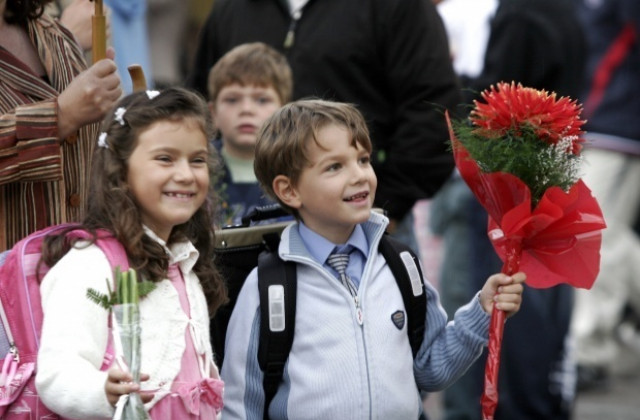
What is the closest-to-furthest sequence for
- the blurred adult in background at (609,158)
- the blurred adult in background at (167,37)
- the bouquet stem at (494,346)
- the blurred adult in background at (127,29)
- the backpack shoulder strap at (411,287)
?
1. the bouquet stem at (494,346)
2. the backpack shoulder strap at (411,287)
3. the blurred adult in background at (127,29)
4. the blurred adult in background at (609,158)
5. the blurred adult in background at (167,37)

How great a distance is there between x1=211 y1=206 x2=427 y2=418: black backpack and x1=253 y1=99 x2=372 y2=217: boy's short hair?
0.84 ft

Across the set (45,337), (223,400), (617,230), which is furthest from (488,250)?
(45,337)

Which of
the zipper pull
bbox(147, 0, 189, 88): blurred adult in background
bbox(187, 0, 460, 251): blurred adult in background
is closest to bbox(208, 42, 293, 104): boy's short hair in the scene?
bbox(187, 0, 460, 251): blurred adult in background

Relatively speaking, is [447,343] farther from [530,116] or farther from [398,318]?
[530,116]

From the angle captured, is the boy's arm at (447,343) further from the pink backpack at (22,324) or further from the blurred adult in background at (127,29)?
the blurred adult in background at (127,29)

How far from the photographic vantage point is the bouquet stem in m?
4.28

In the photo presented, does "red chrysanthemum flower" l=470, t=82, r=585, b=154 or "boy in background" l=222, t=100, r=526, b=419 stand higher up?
"red chrysanthemum flower" l=470, t=82, r=585, b=154

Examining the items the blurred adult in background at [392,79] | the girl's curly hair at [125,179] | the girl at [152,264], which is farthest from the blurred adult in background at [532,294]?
the girl's curly hair at [125,179]

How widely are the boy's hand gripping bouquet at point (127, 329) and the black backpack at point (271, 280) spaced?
2.47ft

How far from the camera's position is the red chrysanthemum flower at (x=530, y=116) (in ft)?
13.7

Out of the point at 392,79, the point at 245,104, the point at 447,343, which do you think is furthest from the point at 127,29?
the point at 447,343

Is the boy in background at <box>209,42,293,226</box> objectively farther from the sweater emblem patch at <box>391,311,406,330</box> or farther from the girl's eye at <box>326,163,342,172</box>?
the sweater emblem patch at <box>391,311,406,330</box>

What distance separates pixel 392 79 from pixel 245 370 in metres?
1.94

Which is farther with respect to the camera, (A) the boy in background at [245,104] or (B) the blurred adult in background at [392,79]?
(B) the blurred adult in background at [392,79]
